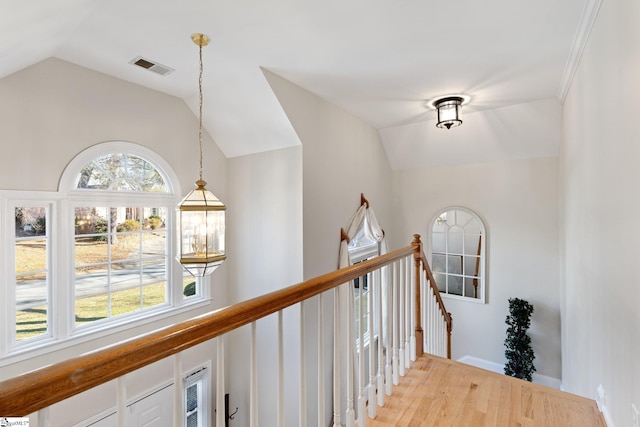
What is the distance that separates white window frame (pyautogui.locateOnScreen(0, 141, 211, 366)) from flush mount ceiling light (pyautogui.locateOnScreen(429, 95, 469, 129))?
305cm

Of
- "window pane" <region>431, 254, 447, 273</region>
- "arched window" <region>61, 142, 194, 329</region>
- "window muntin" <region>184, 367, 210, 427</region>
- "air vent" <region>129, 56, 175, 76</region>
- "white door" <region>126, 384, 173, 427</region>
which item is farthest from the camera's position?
"window pane" <region>431, 254, 447, 273</region>

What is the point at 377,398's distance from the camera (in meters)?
1.89

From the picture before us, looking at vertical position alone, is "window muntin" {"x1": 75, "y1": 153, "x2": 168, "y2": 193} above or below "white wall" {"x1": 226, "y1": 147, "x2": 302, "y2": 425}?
above

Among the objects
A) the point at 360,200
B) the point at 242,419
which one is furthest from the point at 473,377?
the point at 242,419

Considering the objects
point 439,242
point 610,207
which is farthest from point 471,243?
point 610,207

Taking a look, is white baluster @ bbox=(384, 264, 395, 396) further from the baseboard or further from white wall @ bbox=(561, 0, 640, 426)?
the baseboard

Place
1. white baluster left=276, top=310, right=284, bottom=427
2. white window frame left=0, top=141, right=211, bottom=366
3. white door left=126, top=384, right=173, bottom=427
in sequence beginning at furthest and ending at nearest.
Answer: white door left=126, top=384, right=173, bottom=427
white window frame left=0, top=141, right=211, bottom=366
white baluster left=276, top=310, right=284, bottom=427

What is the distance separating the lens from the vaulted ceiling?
193 centimetres

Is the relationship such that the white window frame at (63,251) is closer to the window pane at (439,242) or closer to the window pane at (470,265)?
the window pane at (439,242)

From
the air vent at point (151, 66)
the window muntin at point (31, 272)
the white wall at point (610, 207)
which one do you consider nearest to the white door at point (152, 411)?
the window muntin at point (31, 272)

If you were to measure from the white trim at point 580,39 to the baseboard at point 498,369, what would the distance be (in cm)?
363

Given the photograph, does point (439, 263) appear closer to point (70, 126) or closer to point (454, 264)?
point (454, 264)

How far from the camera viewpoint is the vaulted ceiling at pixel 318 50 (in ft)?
6.32

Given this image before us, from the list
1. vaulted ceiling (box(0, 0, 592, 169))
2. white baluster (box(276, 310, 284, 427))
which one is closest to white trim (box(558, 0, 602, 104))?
vaulted ceiling (box(0, 0, 592, 169))
